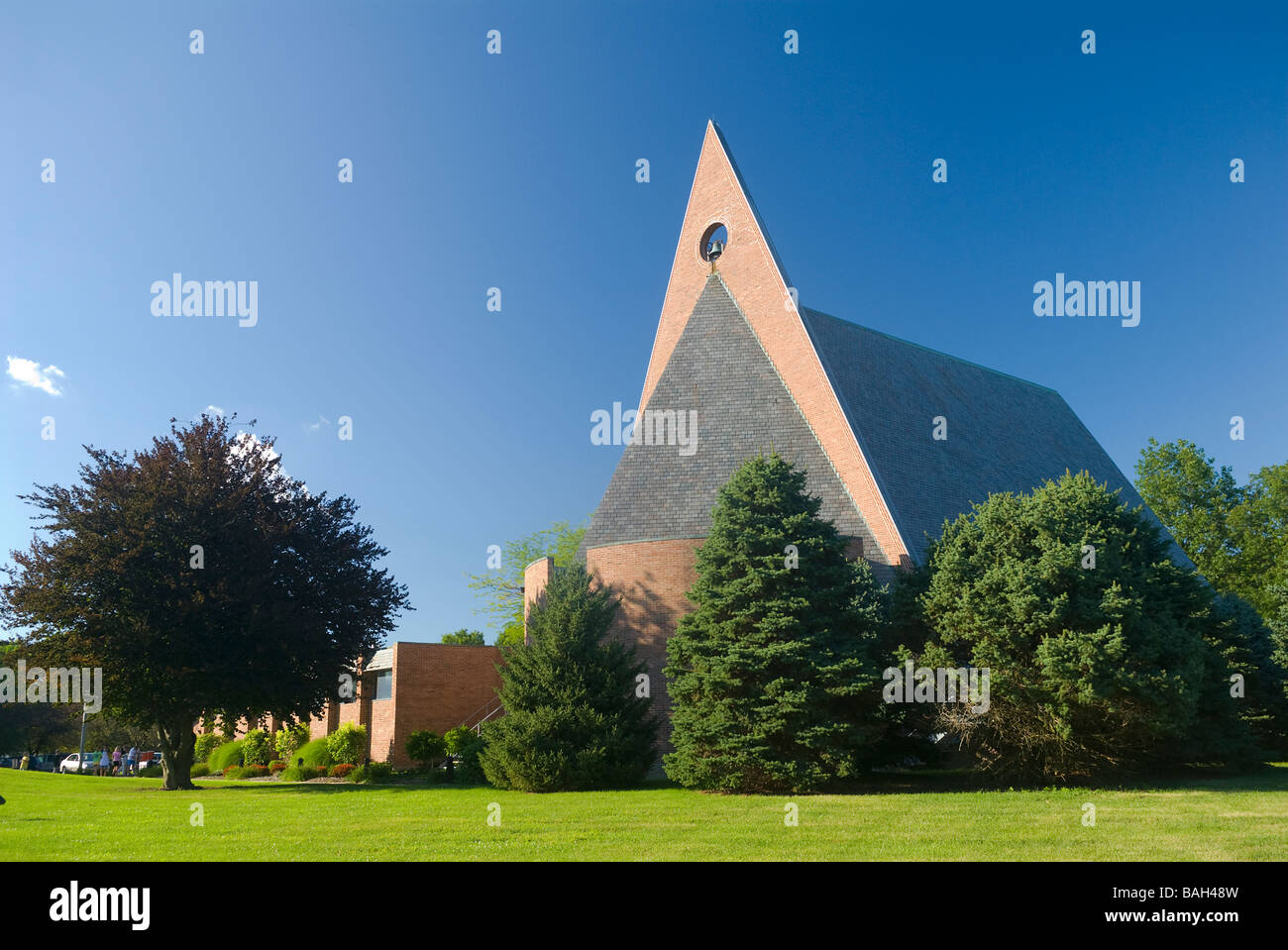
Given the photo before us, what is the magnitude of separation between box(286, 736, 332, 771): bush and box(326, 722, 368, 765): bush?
0.55 ft

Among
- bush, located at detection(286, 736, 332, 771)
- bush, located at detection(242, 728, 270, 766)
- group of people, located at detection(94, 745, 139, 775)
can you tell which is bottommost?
group of people, located at detection(94, 745, 139, 775)

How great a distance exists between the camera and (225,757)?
40.1 meters

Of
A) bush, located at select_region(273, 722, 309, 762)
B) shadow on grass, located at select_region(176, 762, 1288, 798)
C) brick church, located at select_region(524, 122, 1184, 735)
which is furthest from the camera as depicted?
bush, located at select_region(273, 722, 309, 762)

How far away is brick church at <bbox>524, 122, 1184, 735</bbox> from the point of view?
2597cm

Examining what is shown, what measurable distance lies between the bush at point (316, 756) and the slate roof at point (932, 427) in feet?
73.3

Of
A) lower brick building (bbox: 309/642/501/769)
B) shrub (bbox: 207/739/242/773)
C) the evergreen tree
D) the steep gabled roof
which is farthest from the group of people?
the evergreen tree

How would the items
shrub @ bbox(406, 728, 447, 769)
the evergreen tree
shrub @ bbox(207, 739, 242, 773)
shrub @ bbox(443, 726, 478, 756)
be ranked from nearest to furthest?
1. the evergreen tree
2. shrub @ bbox(443, 726, 478, 756)
3. shrub @ bbox(406, 728, 447, 769)
4. shrub @ bbox(207, 739, 242, 773)

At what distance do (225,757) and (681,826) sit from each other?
34614mm

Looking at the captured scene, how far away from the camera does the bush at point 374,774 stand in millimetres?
27250

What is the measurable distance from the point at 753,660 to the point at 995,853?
8.90 m

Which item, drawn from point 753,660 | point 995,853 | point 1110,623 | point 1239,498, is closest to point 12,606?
point 753,660

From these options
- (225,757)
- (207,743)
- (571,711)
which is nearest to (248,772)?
(225,757)

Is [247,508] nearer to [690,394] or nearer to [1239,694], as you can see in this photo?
[690,394]

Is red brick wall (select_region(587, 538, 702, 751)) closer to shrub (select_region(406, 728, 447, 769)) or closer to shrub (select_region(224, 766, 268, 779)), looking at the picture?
shrub (select_region(406, 728, 447, 769))
